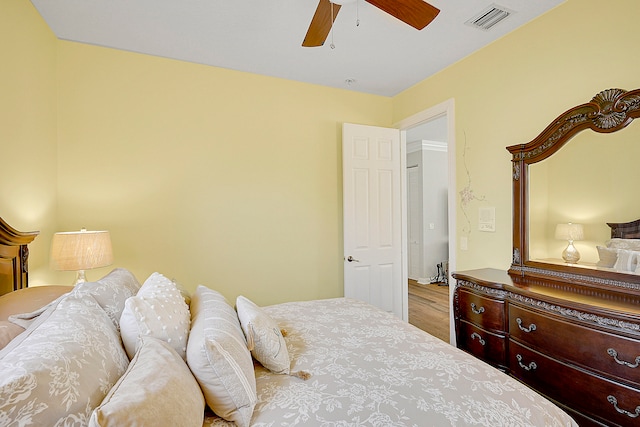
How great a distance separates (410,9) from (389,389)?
1.78 m

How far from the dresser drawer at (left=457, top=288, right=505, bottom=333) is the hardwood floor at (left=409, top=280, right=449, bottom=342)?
1.29 metres

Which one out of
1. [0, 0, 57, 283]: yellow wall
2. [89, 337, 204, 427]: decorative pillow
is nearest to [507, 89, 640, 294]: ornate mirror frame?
[89, 337, 204, 427]: decorative pillow

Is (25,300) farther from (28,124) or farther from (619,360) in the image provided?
(619,360)

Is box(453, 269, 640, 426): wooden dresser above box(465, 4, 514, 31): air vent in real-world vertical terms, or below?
below

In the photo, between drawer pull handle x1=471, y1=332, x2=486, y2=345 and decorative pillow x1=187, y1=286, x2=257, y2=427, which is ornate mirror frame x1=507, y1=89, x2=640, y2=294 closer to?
drawer pull handle x1=471, y1=332, x2=486, y2=345

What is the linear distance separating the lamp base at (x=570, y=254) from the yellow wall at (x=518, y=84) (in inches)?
16.8

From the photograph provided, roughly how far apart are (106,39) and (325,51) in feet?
5.79

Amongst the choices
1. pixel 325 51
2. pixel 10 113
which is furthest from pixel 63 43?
pixel 325 51

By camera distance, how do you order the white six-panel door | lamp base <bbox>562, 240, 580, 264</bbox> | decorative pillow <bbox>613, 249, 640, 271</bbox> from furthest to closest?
the white six-panel door
lamp base <bbox>562, 240, 580, 264</bbox>
decorative pillow <bbox>613, 249, 640, 271</bbox>

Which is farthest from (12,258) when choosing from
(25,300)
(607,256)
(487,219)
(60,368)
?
(607,256)

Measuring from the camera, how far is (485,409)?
102 cm

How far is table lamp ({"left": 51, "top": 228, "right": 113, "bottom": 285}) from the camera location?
1990 mm

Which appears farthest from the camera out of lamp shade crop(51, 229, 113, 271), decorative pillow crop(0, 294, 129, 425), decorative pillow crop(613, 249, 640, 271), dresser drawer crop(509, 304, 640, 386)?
lamp shade crop(51, 229, 113, 271)

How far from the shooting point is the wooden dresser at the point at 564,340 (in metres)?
1.36
